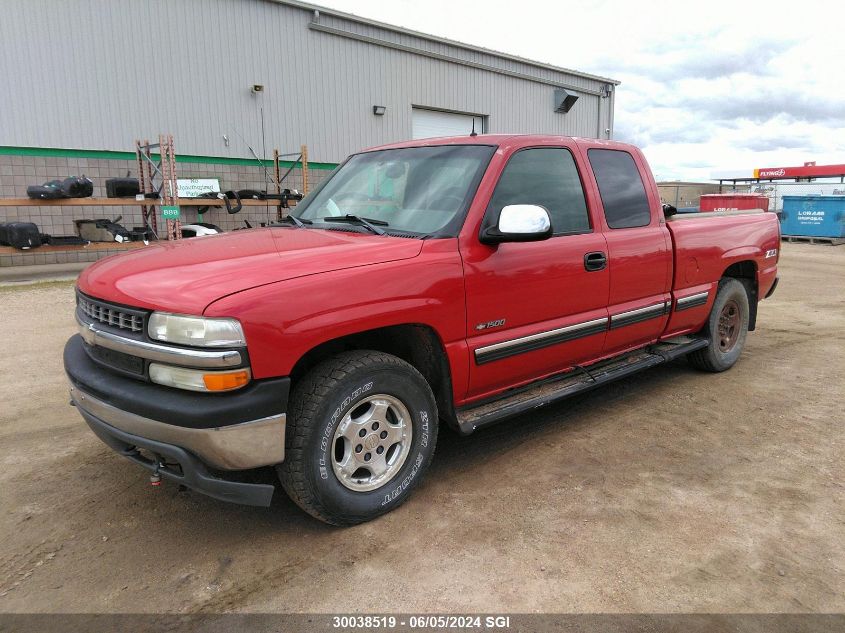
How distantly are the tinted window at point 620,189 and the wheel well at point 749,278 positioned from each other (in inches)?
62.8

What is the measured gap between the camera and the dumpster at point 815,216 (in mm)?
19734

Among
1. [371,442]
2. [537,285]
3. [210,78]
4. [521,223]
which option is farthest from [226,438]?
[210,78]

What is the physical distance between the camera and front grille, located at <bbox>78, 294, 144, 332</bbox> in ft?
8.79

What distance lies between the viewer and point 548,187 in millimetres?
3930

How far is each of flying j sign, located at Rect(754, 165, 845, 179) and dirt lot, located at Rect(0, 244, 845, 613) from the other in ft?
188

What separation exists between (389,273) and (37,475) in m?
2.42

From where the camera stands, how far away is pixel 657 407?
4.71 m

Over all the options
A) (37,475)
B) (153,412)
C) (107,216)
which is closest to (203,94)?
(107,216)

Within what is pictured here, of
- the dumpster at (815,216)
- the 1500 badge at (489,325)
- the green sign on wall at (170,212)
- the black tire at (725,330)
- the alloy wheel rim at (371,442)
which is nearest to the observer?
the alloy wheel rim at (371,442)

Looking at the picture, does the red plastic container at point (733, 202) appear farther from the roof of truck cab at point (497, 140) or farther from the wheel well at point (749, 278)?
the roof of truck cab at point (497, 140)

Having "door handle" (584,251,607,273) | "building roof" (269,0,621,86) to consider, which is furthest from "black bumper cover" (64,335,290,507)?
"building roof" (269,0,621,86)

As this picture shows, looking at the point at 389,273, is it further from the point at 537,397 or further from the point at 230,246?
the point at 537,397

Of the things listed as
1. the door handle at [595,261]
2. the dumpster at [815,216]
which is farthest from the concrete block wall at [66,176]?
the dumpster at [815,216]

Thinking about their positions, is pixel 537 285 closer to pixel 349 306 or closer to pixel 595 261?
pixel 595 261
